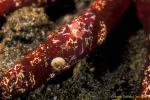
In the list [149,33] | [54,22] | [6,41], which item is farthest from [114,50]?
[6,41]

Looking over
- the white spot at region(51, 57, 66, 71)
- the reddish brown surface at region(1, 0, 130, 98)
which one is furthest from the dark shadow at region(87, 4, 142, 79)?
the white spot at region(51, 57, 66, 71)

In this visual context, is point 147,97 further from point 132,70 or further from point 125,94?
point 132,70

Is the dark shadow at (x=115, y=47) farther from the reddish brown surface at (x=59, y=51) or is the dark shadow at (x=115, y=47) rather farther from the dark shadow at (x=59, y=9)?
the dark shadow at (x=59, y=9)

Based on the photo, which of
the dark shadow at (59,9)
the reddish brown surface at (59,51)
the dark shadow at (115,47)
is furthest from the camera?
the dark shadow at (59,9)

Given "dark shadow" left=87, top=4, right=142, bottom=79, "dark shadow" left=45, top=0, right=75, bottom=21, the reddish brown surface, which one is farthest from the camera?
"dark shadow" left=45, top=0, right=75, bottom=21

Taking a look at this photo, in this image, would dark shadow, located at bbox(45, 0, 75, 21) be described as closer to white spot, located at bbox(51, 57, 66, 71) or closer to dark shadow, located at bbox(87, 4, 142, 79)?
dark shadow, located at bbox(87, 4, 142, 79)

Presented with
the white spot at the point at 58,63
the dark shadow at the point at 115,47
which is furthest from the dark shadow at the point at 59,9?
the white spot at the point at 58,63

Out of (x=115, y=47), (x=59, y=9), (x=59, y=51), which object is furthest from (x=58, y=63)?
(x=59, y=9)

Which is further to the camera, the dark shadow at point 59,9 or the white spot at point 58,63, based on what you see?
the dark shadow at point 59,9

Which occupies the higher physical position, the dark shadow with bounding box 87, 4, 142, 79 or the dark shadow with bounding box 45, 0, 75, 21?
the dark shadow with bounding box 45, 0, 75, 21

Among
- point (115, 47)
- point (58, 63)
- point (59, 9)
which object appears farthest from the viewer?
point (59, 9)

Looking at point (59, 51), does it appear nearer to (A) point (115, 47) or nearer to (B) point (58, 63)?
(B) point (58, 63)
